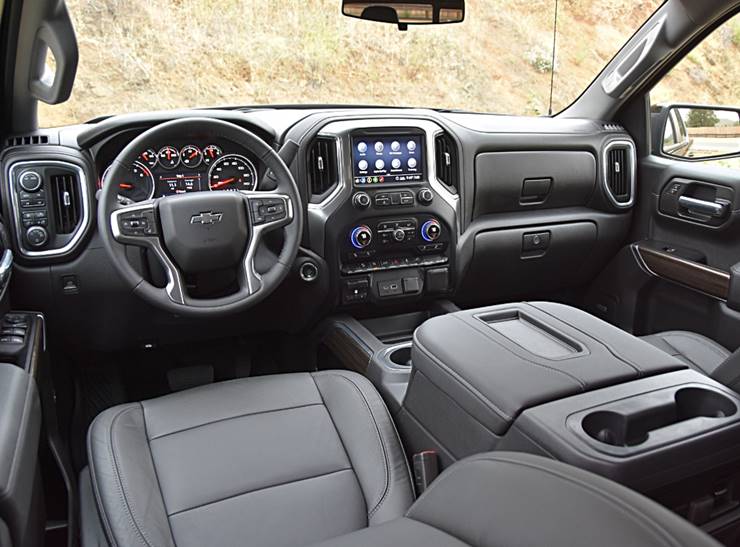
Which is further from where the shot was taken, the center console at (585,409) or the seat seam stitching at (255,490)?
the seat seam stitching at (255,490)

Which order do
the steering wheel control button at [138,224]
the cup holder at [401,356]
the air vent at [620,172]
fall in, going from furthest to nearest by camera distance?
the air vent at [620,172] → the cup holder at [401,356] → the steering wheel control button at [138,224]

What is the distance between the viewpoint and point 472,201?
9.03 ft

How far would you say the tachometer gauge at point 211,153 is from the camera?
2.20 metres

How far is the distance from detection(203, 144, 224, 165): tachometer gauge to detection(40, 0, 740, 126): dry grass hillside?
191 centimetres

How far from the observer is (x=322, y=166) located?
2504 millimetres

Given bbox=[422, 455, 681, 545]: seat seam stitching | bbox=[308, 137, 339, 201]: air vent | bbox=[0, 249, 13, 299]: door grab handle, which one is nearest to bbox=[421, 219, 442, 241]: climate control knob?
bbox=[308, 137, 339, 201]: air vent

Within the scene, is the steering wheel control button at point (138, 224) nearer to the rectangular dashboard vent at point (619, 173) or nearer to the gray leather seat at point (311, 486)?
the gray leather seat at point (311, 486)

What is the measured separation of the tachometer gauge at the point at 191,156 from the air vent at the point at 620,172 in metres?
1.79

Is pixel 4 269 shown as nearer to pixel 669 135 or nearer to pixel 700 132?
pixel 669 135

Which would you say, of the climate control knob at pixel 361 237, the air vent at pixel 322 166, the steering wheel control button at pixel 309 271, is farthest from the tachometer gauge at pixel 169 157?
the climate control knob at pixel 361 237

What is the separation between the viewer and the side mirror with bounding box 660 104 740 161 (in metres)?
3.09

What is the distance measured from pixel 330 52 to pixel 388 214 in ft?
11.3

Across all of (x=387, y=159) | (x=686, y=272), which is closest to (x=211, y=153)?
(x=387, y=159)

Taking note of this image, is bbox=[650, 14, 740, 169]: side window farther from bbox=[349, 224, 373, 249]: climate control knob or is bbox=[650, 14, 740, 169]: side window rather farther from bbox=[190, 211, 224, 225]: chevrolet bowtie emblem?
bbox=[190, 211, 224, 225]: chevrolet bowtie emblem
